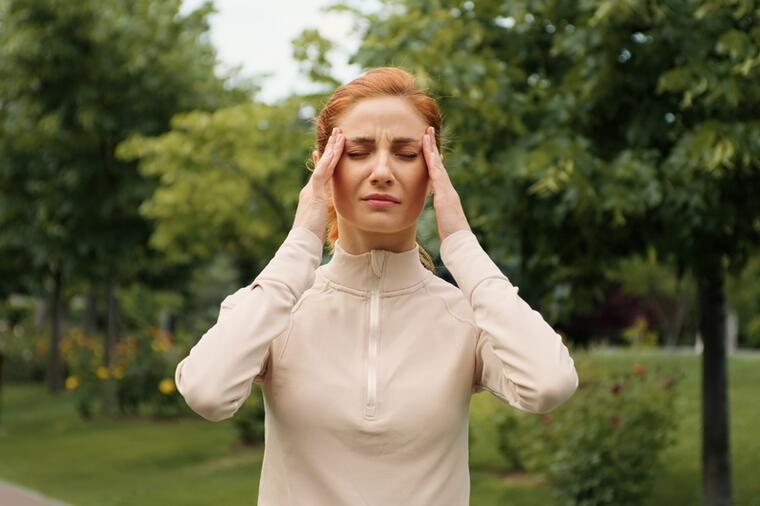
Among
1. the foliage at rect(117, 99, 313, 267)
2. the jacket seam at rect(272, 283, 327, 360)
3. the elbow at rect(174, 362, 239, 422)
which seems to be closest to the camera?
the elbow at rect(174, 362, 239, 422)

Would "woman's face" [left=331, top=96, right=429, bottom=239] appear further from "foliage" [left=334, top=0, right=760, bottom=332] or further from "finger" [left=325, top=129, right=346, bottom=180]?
"foliage" [left=334, top=0, right=760, bottom=332]

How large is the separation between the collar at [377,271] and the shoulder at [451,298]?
0.03 m

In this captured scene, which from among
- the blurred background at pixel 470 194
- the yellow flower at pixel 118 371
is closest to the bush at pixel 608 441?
the blurred background at pixel 470 194

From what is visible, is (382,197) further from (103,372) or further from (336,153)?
(103,372)

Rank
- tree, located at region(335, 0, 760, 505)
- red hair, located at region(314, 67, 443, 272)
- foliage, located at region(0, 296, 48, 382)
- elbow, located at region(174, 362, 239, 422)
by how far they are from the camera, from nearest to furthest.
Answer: elbow, located at region(174, 362, 239, 422) → red hair, located at region(314, 67, 443, 272) → tree, located at region(335, 0, 760, 505) → foliage, located at region(0, 296, 48, 382)

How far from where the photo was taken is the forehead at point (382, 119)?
2316 millimetres

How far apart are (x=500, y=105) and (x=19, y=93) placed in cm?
980

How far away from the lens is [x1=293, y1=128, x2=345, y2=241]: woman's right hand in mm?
2289

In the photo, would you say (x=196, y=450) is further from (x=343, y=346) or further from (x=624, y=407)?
(x=343, y=346)

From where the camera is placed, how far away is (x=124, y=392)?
1664cm

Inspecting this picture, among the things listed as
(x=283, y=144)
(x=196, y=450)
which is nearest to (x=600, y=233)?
(x=283, y=144)

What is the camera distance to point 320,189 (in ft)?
7.54

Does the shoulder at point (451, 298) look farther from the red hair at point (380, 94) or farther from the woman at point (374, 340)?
the red hair at point (380, 94)

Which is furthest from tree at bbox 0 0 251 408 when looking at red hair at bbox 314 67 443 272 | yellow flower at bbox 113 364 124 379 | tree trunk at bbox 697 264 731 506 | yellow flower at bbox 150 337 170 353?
red hair at bbox 314 67 443 272
